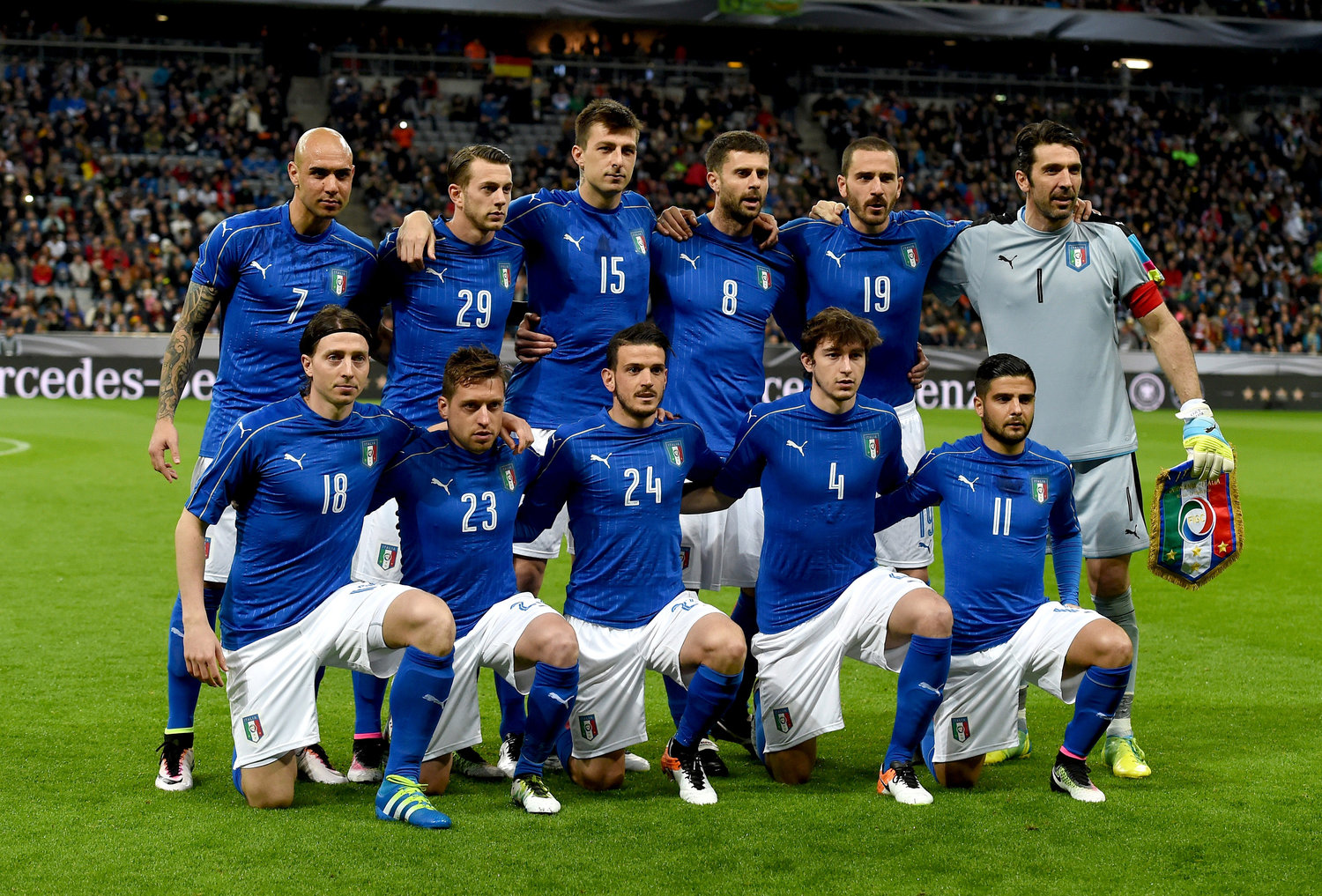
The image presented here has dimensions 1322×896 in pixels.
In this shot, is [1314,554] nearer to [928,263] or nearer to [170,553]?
[928,263]

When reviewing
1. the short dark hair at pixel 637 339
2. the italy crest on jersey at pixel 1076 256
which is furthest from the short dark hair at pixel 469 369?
the italy crest on jersey at pixel 1076 256

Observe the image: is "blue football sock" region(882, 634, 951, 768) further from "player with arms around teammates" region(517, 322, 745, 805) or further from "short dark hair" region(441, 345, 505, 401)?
"short dark hair" region(441, 345, 505, 401)

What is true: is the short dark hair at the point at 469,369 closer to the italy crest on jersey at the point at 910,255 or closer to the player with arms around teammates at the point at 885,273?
the player with arms around teammates at the point at 885,273

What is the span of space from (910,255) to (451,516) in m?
2.22

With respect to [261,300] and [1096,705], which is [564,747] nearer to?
[1096,705]

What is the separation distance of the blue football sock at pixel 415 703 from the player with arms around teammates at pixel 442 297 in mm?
809

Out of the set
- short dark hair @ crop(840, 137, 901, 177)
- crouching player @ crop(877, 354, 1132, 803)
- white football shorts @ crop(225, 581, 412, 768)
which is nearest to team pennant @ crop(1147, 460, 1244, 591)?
crouching player @ crop(877, 354, 1132, 803)

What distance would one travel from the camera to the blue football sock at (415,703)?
4488 millimetres

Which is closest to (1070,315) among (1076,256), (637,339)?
(1076,256)

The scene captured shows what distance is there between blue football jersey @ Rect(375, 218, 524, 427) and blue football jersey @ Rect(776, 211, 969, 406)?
1.26m

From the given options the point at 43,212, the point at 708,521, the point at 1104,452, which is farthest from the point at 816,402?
the point at 43,212

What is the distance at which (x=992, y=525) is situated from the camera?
16.2ft

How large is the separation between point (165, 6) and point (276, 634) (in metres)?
29.1

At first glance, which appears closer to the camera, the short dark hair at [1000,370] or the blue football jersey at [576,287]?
the short dark hair at [1000,370]
